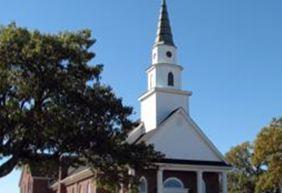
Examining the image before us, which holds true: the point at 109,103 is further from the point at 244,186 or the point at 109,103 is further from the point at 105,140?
the point at 244,186

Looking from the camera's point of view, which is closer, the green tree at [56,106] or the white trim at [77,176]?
the green tree at [56,106]

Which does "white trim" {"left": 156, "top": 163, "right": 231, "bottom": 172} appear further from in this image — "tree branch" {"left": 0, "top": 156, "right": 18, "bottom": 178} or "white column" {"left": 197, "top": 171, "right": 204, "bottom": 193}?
"tree branch" {"left": 0, "top": 156, "right": 18, "bottom": 178}

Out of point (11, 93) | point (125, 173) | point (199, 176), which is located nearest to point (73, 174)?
point (199, 176)

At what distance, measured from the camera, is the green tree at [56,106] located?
28.7 metres

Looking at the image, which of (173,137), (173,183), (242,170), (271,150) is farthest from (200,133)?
(242,170)

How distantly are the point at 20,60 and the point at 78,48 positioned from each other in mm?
3212

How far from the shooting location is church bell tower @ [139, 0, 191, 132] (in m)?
49.7

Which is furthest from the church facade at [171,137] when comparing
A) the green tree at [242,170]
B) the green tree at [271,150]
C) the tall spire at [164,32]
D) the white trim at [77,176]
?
the green tree at [242,170]

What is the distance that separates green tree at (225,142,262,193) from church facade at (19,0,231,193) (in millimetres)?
33288

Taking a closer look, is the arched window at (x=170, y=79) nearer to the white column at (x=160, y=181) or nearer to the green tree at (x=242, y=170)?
the white column at (x=160, y=181)

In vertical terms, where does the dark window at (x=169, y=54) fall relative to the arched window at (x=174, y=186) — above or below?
above

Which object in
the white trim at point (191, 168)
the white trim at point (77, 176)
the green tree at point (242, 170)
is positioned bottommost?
the white trim at point (191, 168)

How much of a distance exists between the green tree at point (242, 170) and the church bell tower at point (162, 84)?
108 ft

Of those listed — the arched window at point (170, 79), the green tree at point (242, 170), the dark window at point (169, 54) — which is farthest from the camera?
the green tree at point (242, 170)
